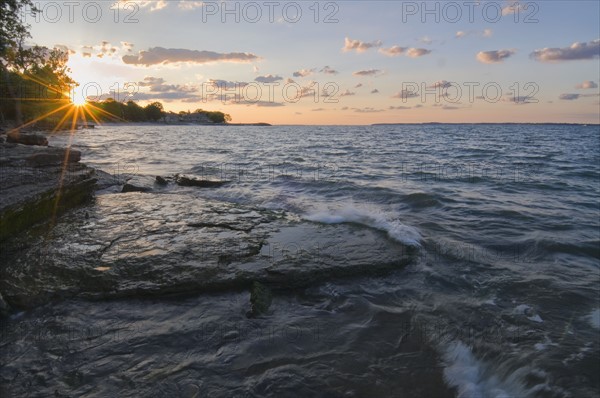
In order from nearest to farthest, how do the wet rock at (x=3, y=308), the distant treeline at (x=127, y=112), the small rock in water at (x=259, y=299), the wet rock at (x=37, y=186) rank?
the wet rock at (x=3, y=308), the small rock in water at (x=259, y=299), the wet rock at (x=37, y=186), the distant treeline at (x=127, y=112)

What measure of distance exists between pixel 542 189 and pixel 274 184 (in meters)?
11.4

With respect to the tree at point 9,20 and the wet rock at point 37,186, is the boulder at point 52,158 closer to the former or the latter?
the wet rock at point 37,186

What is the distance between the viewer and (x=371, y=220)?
31.8 feet

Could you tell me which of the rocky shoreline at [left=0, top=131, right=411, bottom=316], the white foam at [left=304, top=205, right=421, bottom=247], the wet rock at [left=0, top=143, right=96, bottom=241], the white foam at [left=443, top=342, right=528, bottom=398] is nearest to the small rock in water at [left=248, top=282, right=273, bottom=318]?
the rocky shoreline at [left=0, top=131, right=411, bottom=316]

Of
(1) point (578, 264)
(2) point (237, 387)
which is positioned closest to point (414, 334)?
(2) point (237, 387)

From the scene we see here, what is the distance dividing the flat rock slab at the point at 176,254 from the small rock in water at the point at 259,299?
0.24 metres

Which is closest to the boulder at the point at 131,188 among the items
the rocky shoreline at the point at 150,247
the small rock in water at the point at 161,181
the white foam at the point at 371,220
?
the small rock in water at the point at 161,181

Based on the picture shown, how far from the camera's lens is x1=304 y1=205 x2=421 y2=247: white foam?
818 cm

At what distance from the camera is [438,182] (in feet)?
52.9

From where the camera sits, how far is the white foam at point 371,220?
8180 millimetres

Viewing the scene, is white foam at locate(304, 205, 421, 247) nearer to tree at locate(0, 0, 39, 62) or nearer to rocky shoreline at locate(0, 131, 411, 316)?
rocky shoreline at locate(0, 131, 411, 316)

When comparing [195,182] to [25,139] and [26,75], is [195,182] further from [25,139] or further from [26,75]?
[26,75]

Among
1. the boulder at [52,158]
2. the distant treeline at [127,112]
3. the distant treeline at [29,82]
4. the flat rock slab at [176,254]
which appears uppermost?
the distant treeline at [127,112]

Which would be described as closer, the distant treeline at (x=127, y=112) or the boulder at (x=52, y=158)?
the boulder at (x=52, y=158)
